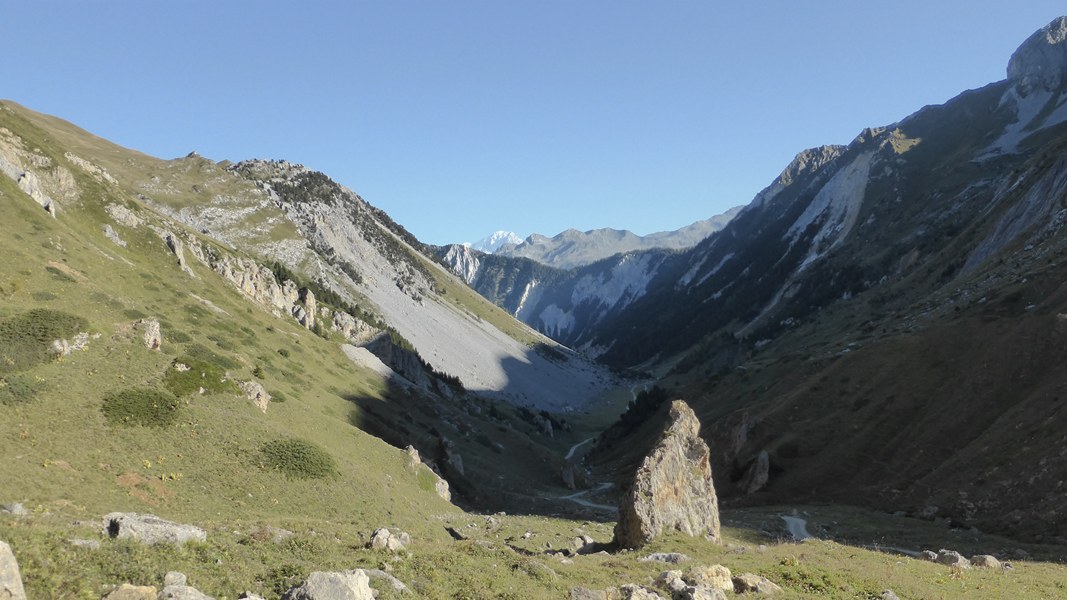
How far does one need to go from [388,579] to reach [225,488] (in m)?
24.2

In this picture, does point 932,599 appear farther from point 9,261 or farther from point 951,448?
point 9,261

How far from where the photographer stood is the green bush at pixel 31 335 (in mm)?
37094

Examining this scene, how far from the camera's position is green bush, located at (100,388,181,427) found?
37.4m

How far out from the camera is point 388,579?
17344 mm

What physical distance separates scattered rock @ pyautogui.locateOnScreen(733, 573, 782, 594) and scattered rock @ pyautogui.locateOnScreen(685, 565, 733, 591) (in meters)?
0.25

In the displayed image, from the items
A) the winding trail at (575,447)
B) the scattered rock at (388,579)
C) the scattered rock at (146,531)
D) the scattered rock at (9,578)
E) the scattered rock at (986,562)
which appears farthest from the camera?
the winding trail at (575,447)

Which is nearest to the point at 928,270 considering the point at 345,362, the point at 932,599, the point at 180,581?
the point at 345,362

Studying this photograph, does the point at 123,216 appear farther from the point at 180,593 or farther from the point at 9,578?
the point at 9,578

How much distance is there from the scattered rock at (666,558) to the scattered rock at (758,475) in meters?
42.1

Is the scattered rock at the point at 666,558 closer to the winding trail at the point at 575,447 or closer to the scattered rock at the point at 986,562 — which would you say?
the scattered rock at the point at 986,562

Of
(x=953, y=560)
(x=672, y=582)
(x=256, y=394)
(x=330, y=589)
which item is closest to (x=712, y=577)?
(x=672, y=582)

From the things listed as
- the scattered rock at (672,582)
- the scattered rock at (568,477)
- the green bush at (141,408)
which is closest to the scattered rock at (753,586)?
the scattered rock at (672,582)

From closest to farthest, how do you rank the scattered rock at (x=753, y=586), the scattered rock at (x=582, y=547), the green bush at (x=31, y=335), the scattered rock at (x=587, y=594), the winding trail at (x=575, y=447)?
1. the scattered rock at (x=587, y=594)
2. the scattered rock at (x=753, y=586)
3. the scattered rock at (x=582, y=547)
4. the green bush at (x=31, y=335)
5. the winding trail at (x=575, y=447)

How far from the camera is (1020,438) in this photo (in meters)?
49.2
